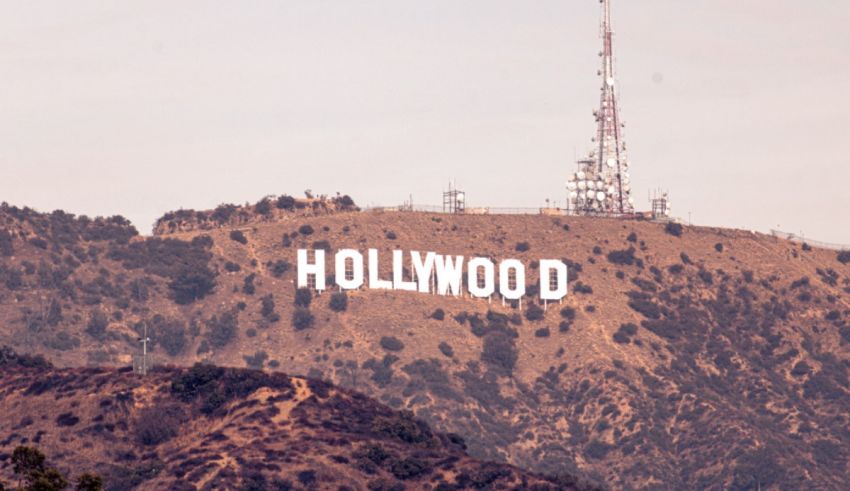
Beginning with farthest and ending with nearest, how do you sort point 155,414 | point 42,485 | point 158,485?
point 155,414
point 158,485
point 42,485

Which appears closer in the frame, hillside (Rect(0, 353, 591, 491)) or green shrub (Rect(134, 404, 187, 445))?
hillside (Rect(0, 353, 591, 491))

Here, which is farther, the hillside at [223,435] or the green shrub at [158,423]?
the green shrub at [158,423]

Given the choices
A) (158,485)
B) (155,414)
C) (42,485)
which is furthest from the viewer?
(155,414)

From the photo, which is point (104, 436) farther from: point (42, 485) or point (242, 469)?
point (42, 485)

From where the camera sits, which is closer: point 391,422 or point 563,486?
point 563,486

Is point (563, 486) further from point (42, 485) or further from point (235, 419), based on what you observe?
point (42, 485)

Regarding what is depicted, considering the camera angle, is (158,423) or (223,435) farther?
(158,423)

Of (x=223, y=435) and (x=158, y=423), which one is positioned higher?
(x=158, y=423)

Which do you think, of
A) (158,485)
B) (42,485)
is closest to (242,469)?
(158,485)
